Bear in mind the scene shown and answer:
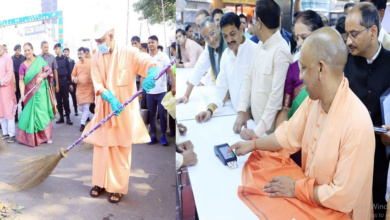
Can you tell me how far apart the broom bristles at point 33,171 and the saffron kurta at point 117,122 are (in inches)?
11.7

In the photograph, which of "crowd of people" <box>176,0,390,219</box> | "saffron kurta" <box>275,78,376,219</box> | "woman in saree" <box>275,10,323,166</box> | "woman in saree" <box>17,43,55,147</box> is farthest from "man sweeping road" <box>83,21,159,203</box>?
"saffron kurta" <box>275,78,376,219</box>

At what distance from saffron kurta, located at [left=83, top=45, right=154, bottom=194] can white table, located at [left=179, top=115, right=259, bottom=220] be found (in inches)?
32.9

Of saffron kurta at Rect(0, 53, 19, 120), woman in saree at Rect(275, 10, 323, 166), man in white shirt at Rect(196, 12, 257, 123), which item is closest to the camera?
woman in saree at Rect(275, 10, 323, 166)

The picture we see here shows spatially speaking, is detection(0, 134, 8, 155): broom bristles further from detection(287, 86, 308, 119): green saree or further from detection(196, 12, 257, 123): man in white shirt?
detection(287, 86, 308, 119): green saree

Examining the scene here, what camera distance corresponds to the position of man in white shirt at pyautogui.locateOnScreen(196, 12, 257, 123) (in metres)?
0.91

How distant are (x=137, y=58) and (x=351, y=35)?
1278 millimetres

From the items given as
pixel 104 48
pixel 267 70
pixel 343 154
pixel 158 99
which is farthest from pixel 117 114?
pixel 343 154

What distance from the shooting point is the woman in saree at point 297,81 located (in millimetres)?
811

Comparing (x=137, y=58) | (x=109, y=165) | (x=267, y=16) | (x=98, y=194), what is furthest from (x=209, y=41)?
(x=98, y=194)

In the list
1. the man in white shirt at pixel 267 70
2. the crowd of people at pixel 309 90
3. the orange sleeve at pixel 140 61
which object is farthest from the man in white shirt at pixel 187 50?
the orange sleeve at pixel 140 61

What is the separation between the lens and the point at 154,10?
4.72 feet

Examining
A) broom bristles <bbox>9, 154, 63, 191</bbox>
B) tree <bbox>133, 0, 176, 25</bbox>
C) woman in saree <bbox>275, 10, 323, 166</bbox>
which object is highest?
tree <bbox>133, 0, 176, 25</bbox>

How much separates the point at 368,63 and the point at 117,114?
1.39m

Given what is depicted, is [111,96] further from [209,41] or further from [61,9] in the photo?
[209,41]
